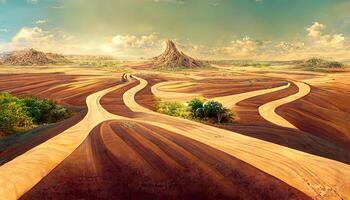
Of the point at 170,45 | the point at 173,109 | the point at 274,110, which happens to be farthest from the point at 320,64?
the point at 173,109

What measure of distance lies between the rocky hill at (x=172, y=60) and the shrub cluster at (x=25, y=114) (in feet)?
265

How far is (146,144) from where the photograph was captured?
2459cm

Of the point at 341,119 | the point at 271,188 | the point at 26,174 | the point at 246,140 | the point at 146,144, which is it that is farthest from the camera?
the point at 341,119

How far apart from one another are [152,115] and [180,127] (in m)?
6.27

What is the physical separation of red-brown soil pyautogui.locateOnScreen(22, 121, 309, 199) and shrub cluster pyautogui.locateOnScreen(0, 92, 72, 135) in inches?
383

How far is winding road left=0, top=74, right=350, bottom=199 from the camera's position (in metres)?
18.0

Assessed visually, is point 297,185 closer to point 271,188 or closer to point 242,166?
point 271,188

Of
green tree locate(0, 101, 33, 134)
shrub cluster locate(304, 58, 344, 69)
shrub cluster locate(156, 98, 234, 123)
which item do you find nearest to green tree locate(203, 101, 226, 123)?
shrub cluster locate(156, 98, 234, 123)

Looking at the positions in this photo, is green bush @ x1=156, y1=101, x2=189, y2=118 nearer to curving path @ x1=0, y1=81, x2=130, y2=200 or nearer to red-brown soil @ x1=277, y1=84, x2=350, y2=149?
curving path @ x1=0, y1=81, x2=130, y2=200

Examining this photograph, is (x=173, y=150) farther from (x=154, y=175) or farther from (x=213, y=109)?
(x=213, y=109)

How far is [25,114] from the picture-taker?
112ft

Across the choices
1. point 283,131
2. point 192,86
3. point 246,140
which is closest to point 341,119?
point 283,131

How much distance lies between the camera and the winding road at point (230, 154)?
17969 millimetres

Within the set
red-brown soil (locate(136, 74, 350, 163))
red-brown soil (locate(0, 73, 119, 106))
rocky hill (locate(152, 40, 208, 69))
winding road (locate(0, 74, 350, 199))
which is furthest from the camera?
rocky hill (locate(152, 40, 208, 69))
